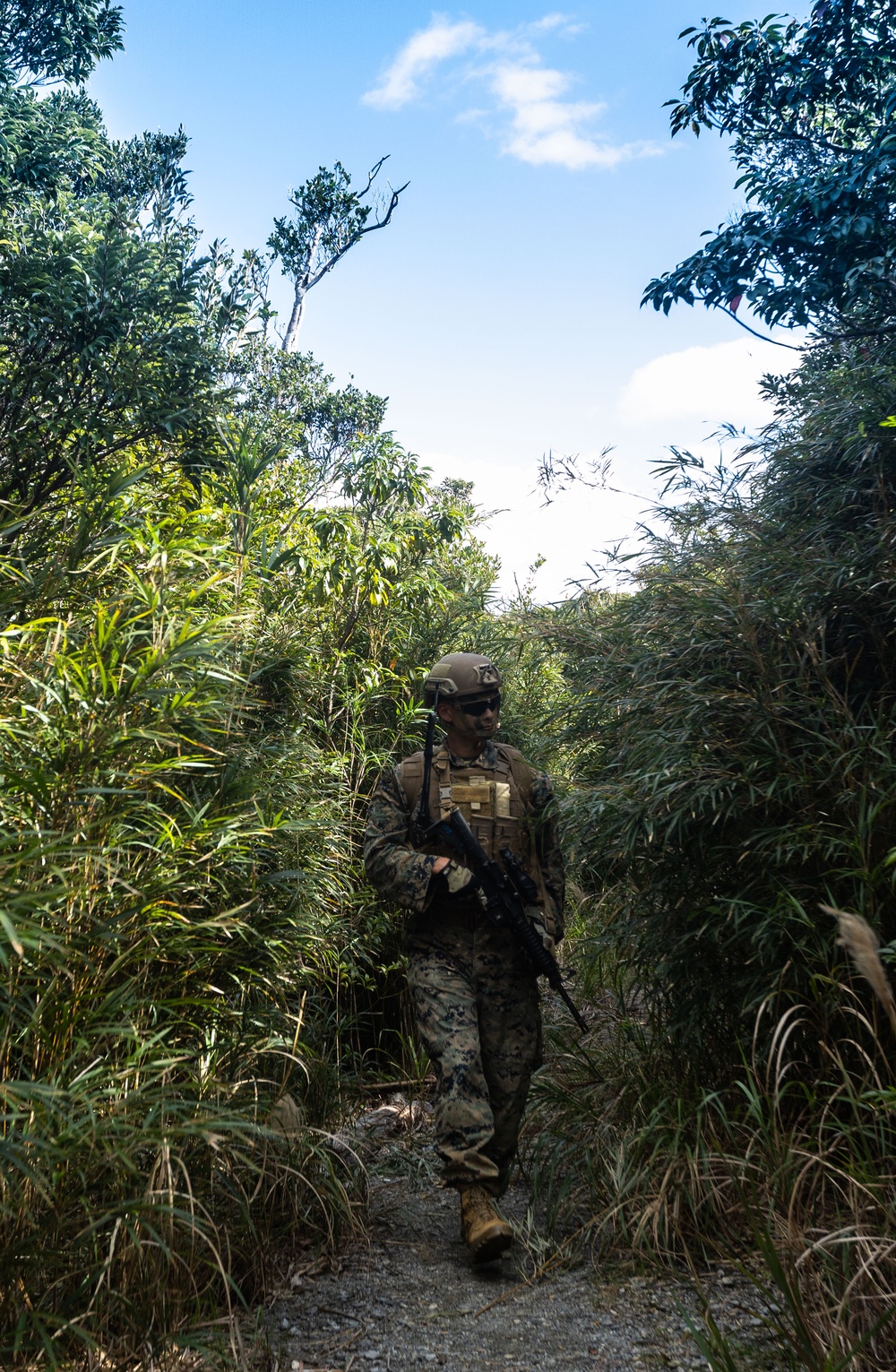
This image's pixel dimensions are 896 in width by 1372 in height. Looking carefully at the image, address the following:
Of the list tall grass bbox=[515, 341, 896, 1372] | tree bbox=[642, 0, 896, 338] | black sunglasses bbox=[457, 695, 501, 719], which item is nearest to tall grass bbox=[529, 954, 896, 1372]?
tall grass bbox=[515, 341, 896, 1372]

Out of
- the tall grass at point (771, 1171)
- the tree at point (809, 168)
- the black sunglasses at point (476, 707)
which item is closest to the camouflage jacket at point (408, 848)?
the black sunglasses at point (476, 707)

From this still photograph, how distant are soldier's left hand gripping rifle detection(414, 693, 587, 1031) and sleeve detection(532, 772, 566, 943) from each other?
0.15 meters

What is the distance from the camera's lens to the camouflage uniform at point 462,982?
341 centimetres

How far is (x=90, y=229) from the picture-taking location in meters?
6.00

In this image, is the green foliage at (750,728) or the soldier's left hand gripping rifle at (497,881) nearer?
the green foliage at (750,728)

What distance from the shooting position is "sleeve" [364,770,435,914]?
3541 mm

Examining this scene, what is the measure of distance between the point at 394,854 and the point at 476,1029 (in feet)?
2.23

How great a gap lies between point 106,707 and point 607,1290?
6.60 ft

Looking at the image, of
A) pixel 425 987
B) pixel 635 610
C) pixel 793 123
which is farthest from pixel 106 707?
pixel 793 123

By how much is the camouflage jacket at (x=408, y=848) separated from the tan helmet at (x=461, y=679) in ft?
0.85

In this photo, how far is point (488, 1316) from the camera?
2668 mm

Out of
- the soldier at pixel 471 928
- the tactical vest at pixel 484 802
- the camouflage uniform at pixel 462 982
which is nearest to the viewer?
the soldier at pixel 471 928

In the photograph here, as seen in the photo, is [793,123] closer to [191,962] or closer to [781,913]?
[781,913]

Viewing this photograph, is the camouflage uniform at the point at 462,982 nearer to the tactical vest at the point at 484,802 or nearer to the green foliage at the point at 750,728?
the tactical vest at the point at 484,802
